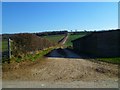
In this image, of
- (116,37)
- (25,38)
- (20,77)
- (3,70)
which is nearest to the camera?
(20,77)

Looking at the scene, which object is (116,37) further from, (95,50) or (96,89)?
(96,89)

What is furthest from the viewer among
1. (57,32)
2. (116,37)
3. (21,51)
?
(57,32)

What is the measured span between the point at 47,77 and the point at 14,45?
28.7ft

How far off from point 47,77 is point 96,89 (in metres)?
4.14

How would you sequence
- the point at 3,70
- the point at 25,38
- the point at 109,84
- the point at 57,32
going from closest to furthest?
1. the point at 109,84
2. the point at 3,70
3. the point at 25,38
4. the point at 57,32

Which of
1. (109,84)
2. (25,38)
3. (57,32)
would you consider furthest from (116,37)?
(57,32)

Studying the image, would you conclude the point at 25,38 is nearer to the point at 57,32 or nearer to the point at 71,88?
the point at 71,88

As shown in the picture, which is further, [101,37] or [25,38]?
[101,37]

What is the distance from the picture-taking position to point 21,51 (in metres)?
24.5

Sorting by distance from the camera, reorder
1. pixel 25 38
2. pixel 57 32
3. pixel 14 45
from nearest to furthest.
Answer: pixel 14 45
pixel 25 38
pixel 57 32

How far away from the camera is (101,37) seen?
Answer: 3741 cm

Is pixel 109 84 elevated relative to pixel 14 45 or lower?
lower

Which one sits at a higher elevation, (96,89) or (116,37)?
(116,37)

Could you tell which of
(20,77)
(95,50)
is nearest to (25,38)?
(20,77)
